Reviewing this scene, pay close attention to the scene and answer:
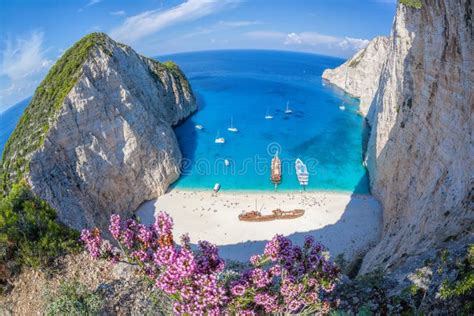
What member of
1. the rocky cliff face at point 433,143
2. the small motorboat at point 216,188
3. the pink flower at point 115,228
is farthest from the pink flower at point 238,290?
the small motorboat at point 216,188

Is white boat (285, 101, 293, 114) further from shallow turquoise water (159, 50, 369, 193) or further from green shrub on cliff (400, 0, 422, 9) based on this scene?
green shrub on cliff (400, 0, 422, 9)

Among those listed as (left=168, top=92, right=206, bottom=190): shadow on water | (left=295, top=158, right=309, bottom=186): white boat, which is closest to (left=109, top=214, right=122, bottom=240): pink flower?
(left=168, top=92, right=206, bottom=190): shadow on water

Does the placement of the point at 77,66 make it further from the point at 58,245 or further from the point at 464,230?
the point at 464,230

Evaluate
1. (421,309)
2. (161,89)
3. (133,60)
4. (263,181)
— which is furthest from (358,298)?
(161,89)

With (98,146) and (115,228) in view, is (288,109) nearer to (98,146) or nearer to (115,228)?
(98,146)

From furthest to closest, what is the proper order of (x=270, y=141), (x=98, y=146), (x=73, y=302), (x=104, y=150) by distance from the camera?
(x=270, y=141)
(x=104, y=150)
(x=98, y=146)
(x=73, y=302)

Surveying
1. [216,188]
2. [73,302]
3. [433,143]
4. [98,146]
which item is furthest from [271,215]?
[73,302]
